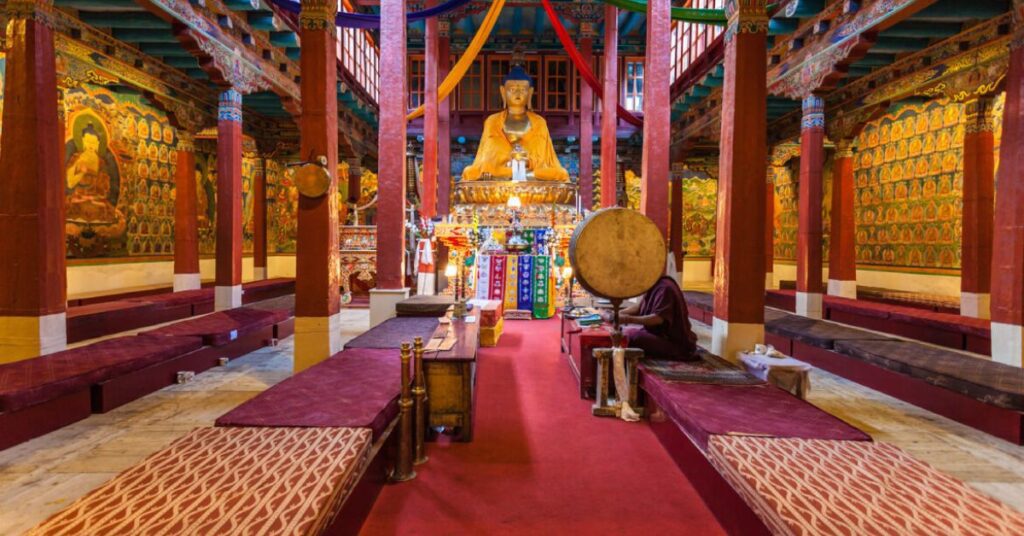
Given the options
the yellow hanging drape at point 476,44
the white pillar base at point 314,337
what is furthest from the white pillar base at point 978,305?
A: the white pillar base at point 314,337

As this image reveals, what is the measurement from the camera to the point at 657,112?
7070mm

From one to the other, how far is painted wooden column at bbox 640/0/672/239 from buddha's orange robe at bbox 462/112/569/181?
4595mm

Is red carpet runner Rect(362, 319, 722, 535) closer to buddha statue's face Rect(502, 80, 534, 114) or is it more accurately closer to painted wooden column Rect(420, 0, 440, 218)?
painted wooden column Rect(420, 0, 440, 218)

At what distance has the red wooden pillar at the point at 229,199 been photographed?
8070mm

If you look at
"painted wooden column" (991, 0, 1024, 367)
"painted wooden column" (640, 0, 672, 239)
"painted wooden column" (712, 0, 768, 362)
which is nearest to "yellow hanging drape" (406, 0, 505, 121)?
"painted wooden column" (640, 0, 672, 239)

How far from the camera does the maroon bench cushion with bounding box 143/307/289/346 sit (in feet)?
17.9

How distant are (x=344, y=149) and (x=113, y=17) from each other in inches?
298

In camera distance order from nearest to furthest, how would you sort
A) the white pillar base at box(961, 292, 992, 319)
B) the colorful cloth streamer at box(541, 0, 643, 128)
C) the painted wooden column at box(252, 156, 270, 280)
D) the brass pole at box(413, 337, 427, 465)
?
the brass pole at box(413, 337, 427, 465), the white pillar base at box(961, 292, 992, 319), the colorful cloth streamer at box(541, 0, 643, 128), the painted wooden column at box(252, 156, 270, 280)

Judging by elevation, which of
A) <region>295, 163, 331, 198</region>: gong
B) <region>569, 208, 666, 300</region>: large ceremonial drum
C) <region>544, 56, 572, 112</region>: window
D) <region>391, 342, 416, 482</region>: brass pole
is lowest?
<region>391, 342, 416, 482</region>: brass pole

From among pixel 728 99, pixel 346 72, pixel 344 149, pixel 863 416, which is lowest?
pixel 863 416

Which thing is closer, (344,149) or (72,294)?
(72,294)

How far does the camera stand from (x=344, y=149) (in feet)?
46.5

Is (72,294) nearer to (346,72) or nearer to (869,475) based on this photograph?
(346,72)

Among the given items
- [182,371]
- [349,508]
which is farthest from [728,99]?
Answer: [182,371]
